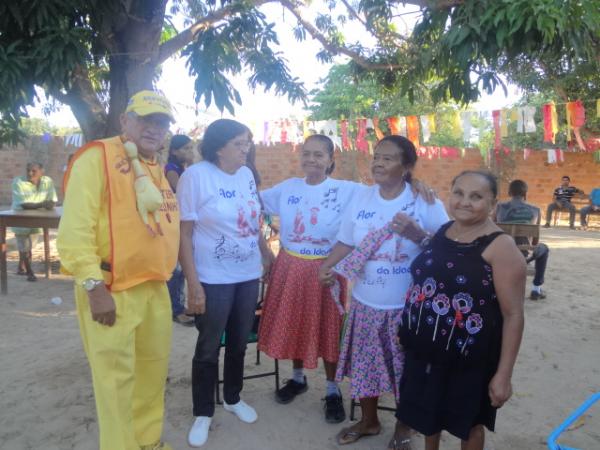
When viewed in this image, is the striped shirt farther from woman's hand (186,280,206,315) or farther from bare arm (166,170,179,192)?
woman's hand (186,280,206,315)

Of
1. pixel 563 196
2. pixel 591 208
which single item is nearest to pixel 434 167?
pixel 563 196

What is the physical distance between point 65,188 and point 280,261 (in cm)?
127

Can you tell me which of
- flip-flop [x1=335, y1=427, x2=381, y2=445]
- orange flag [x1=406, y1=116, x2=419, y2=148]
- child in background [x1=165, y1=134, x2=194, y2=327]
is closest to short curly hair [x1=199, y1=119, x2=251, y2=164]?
child in background [x1=165, y1=134, x2=194, y2=327]

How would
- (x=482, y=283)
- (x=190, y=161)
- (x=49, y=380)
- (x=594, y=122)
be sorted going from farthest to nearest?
(x=594, y=122)
(x=190, y=161)
(x=49, y=380)
(x=482, y=283)

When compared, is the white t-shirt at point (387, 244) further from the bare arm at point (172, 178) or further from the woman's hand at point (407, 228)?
the bare arm at point (172, 178)

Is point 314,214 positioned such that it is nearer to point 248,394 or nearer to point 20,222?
point 248,394

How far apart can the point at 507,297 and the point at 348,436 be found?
125 centimetres

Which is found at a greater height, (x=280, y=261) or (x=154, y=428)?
(x=280, y=261)

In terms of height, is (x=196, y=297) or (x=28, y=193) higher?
(x=28, y=193)

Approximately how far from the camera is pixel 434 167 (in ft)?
45.9

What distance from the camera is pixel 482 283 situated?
1.85 meters

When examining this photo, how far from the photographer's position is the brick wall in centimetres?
1362

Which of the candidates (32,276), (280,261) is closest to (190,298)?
(280,261)

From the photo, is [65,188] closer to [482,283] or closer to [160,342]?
[160,342]
